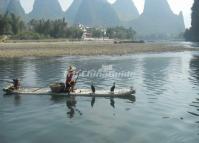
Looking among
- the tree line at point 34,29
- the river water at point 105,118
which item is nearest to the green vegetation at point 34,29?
the tree line at point 34,29

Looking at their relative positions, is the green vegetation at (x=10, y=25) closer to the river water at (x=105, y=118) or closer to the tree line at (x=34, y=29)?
the tree line at (x=34, y=29)

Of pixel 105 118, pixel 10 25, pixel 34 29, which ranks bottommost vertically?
pixel 105 118

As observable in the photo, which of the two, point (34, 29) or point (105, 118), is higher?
point (34, 29)

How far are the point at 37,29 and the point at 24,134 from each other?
14852cm

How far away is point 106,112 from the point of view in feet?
82.2

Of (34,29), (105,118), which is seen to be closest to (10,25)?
(34,29)

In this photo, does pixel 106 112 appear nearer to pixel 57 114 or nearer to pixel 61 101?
pixel 57 114

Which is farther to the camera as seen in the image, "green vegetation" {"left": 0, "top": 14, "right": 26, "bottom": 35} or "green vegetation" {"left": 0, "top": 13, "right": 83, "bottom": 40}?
"green vegetation" {"left": 0, "top": 13, "right": 83, "bottom": 40}

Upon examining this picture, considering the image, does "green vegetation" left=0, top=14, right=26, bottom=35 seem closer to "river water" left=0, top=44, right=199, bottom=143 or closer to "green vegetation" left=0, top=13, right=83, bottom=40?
"green vegetation" left=0, top=13, right=83, bottom=40

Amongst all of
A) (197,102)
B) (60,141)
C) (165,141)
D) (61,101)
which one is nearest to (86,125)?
(60,141)

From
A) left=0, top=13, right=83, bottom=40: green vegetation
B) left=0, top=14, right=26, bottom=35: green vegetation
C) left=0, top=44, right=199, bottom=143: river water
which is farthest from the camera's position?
left=0, top=13, right=83, bottom=40: green vegetation

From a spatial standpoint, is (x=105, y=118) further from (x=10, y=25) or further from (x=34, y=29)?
(x=34, y=29)

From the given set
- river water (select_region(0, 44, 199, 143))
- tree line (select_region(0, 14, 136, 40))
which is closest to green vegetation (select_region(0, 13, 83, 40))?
tree line (select_region(0, 14, 136, 40))

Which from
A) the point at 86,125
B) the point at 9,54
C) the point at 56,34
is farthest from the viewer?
the point at 56,34
